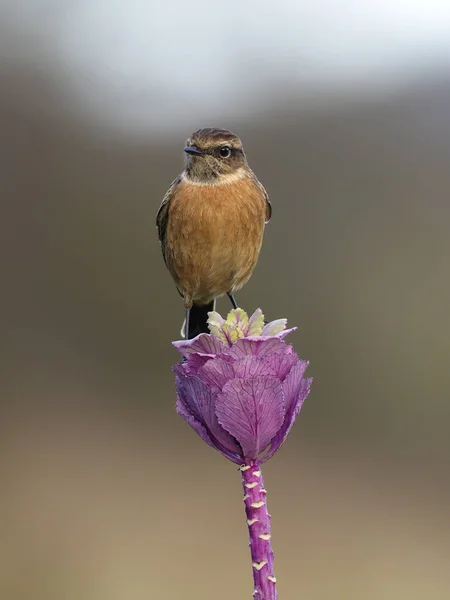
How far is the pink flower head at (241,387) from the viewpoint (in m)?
0.92

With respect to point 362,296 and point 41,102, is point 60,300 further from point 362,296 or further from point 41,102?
point 362,296

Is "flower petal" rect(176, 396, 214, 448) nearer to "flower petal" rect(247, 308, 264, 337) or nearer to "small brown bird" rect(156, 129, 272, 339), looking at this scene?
"flower petal" rect(247, 308, 264, 337)

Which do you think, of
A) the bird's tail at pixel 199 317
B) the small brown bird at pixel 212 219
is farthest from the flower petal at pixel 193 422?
the bird's tail at pixel 199 317

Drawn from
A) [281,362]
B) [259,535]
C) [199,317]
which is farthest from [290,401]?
[199,317]

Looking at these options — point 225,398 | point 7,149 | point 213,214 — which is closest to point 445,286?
point 7,149

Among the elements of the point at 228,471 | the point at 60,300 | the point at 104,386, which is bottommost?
the point at 228,471

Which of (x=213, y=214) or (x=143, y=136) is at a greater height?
(x=143, y=136)

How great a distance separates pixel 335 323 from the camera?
8680 mm

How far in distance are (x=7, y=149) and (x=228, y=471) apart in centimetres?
481

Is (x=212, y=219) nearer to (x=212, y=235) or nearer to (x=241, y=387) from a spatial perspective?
(x=212, y=235)

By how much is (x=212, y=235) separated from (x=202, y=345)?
124cm

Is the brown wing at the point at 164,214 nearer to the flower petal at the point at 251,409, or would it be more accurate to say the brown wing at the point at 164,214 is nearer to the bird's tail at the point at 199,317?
the bird's tail at the point at 199,317

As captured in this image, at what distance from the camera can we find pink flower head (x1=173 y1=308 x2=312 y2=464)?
36.4 inches

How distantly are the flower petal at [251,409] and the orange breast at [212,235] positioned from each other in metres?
1.28
